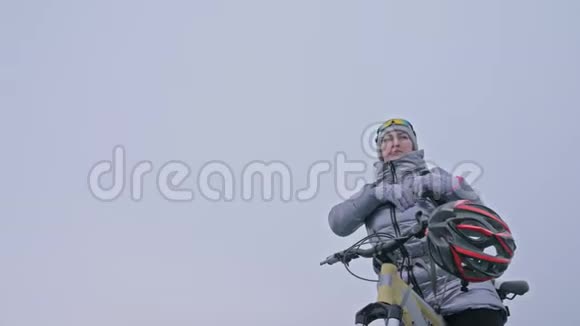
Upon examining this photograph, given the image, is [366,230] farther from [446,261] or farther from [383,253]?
[446,261]

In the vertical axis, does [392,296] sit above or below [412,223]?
below

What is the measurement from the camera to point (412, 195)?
412 cm

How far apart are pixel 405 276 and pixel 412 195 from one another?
58 centimetres

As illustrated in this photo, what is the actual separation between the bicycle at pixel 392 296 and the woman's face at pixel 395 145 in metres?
1.24

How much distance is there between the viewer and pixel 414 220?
172 inches

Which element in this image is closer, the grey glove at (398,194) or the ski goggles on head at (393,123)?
the grey glove at (398,194)

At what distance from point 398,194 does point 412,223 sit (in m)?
0.33

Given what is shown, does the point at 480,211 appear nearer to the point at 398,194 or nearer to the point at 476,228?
the point at 476,228

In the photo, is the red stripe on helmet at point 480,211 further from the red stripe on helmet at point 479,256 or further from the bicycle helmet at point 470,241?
the red stripe on helmet at point 479,256

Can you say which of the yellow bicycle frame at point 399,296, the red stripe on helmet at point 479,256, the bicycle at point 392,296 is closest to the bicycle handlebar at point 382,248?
the bicycle at point 392,296

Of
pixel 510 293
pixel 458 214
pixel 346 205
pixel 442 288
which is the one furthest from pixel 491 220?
pixel 510 293

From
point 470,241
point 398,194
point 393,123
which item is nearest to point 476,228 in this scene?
point 470,241

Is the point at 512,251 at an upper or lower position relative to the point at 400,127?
lower

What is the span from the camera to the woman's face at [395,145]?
499 cm
